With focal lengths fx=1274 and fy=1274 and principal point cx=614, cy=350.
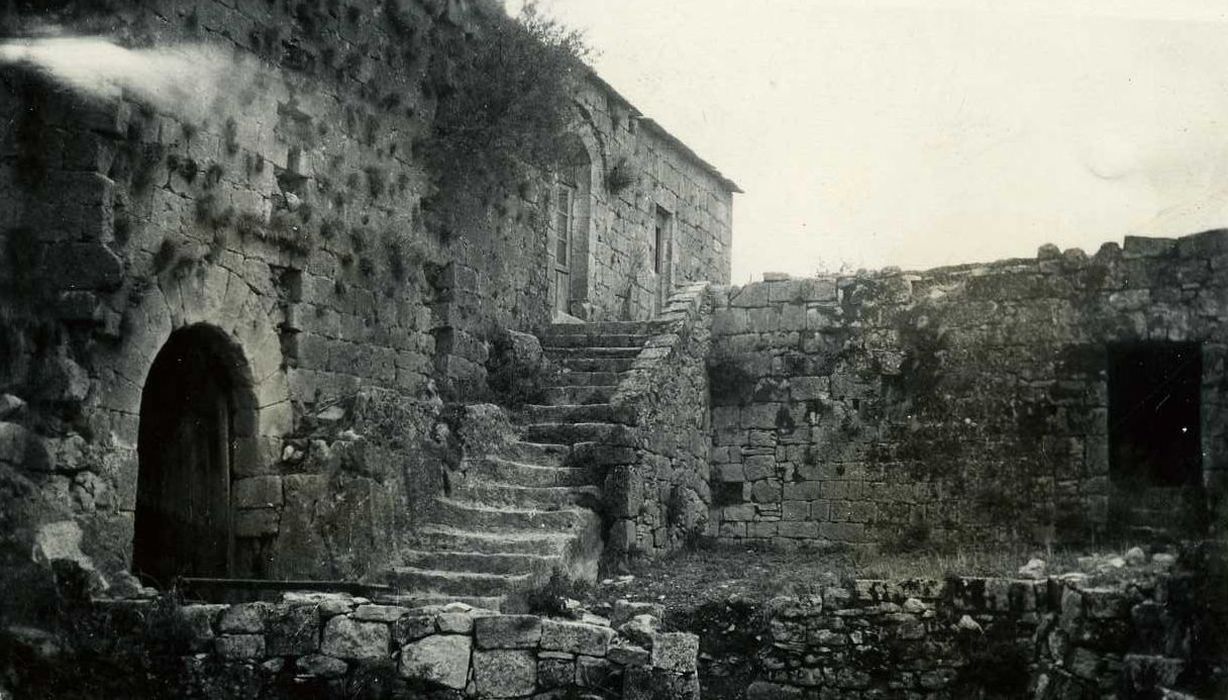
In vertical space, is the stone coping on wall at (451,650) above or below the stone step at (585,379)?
below

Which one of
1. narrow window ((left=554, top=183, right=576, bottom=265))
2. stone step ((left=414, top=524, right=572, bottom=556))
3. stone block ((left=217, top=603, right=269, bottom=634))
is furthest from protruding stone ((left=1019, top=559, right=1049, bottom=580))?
narrow window ((left=554, top=183, right=576, bottom=265))

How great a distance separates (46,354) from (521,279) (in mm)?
6457

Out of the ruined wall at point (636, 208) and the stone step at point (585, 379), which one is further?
the ruined wall at point (636, 208)

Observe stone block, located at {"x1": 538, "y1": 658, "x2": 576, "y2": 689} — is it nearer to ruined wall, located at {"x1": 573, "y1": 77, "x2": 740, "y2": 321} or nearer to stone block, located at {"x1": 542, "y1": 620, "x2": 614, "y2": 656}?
stone block, located at {"x1": 542, "y1": 620, "x2": 614, "y2": 656}

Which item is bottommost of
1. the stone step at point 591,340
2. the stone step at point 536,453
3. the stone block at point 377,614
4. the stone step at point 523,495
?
the stone block at point 377,614

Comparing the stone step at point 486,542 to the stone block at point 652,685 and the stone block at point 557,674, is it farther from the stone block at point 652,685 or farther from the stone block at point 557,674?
the stone block at point 652,685

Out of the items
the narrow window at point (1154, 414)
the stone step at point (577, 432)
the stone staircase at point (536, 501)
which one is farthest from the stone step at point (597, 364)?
the narrow window at point (1154, 414)

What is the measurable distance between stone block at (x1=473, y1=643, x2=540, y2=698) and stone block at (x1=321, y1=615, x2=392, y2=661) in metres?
0.51

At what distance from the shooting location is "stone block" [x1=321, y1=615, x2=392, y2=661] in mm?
6641

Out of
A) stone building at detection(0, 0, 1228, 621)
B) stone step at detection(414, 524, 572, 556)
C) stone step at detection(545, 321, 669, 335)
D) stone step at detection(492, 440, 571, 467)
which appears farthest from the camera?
stone step at detection(545, 321, 669, 335)

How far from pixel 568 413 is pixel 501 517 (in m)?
2.01

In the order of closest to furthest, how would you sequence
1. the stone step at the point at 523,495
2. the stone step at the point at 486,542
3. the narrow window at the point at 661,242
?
the stone step at the point at 486,542, the stone step at the point at 523,495, the narrow window at the point at 661,242

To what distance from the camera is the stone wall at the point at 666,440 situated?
38.5 ft

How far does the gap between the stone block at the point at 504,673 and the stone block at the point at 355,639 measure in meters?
0.51
